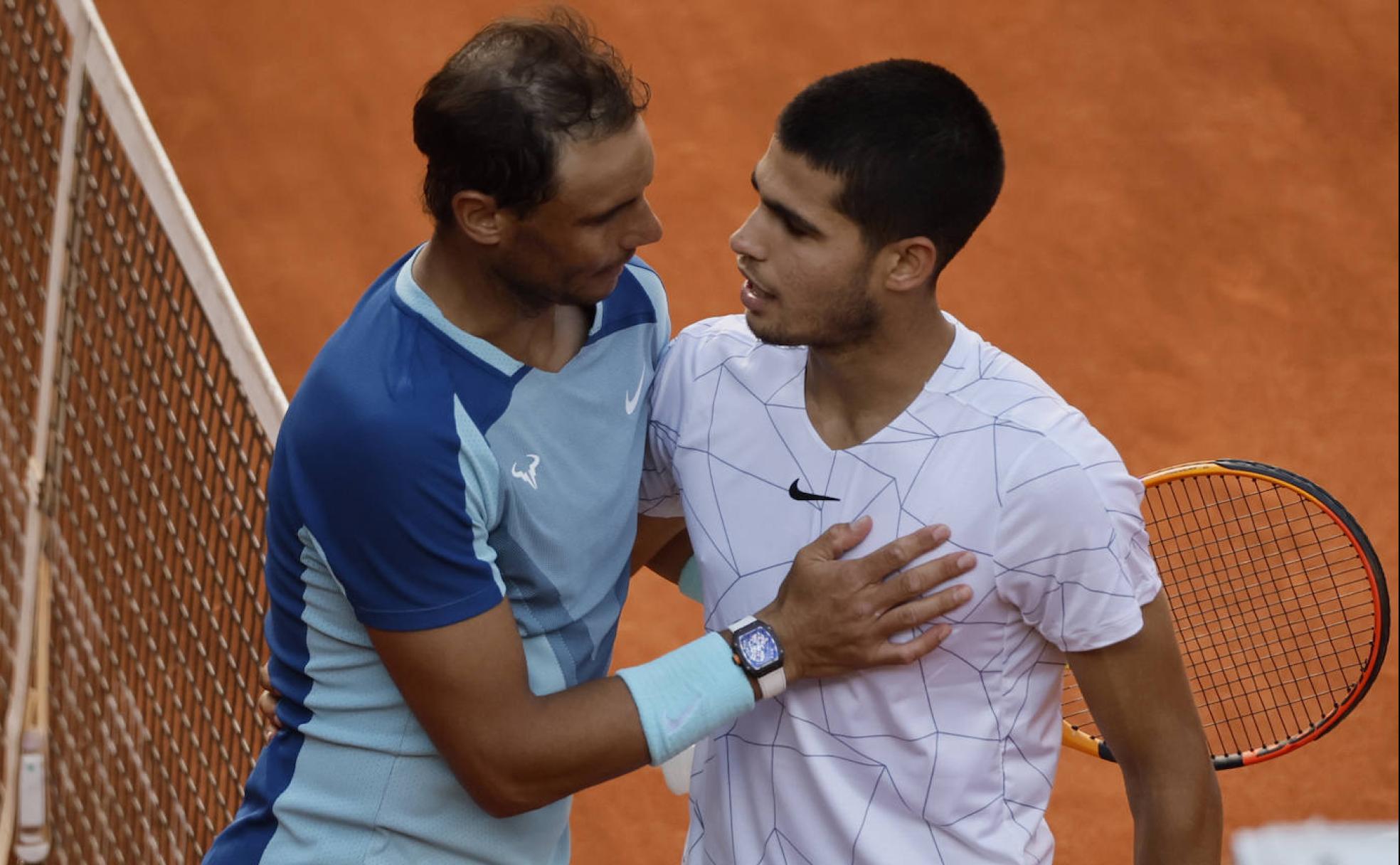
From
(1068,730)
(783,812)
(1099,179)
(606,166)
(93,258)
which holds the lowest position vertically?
(1099,179)

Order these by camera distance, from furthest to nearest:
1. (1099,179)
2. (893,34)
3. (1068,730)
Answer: (893,34) < (1099,179) < (1068,730)

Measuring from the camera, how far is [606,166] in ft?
7.77

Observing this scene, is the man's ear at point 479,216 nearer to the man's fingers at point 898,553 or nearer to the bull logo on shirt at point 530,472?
the bull logo on shirt at point 530,472

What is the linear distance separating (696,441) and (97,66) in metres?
2.09

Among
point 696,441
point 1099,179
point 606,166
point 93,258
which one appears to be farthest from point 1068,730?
point 1099,179

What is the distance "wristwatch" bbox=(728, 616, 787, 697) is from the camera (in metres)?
2.36

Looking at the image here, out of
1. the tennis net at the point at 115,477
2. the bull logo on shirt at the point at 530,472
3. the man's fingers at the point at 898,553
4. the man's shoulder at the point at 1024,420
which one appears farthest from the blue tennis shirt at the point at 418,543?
the tennis net at the point at 115,477

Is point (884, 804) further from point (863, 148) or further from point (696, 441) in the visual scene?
point (863, 148)

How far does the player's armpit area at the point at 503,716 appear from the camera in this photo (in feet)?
7.55

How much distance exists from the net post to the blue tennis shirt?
190 cm

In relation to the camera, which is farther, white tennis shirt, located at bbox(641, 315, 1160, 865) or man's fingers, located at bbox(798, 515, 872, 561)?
man's fingers, located at bbox(798, 515, 872, 561)

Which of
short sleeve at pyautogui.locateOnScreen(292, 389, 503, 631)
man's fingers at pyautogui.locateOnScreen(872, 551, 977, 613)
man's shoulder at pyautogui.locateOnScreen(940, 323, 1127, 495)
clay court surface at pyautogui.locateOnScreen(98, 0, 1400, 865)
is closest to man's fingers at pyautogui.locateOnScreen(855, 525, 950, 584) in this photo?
man's fingers at pyautogui.locateOnScreen(872, 551, 977, 613)

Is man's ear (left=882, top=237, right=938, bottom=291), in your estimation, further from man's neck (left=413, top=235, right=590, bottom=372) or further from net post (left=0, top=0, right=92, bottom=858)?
net post (left=0, top=0, right=92, bottom=858)

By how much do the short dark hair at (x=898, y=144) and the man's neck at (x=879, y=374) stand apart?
0.10 metres
